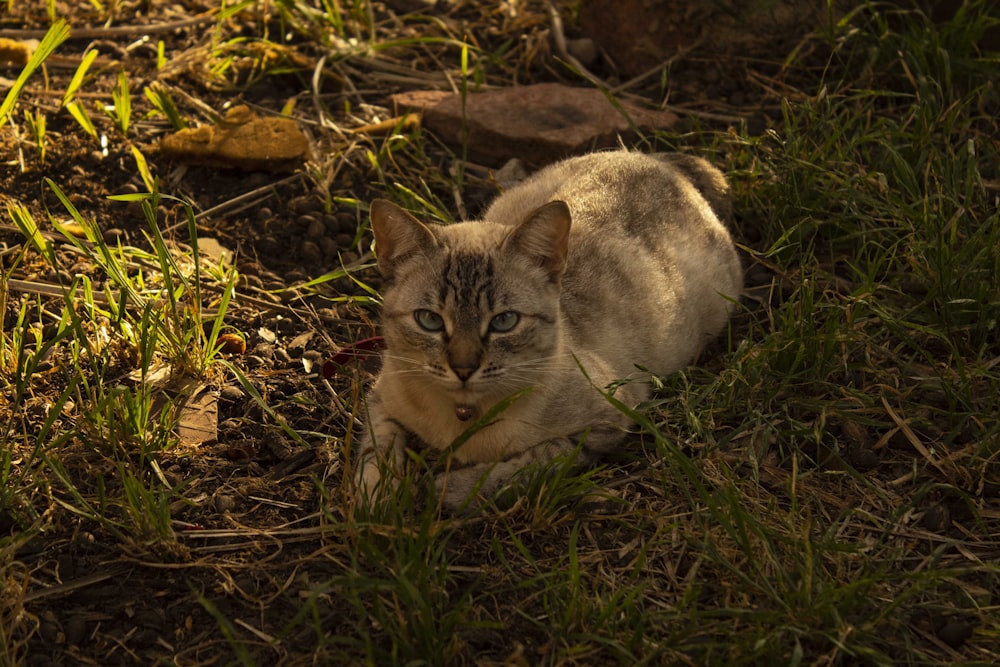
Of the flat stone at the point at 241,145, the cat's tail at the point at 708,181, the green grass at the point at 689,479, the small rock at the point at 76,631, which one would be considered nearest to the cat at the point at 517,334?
the green grass at the point at 689,479

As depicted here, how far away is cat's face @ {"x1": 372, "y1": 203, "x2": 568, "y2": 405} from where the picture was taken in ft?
11.4

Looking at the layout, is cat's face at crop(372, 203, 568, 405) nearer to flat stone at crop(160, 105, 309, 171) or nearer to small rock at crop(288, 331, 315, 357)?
small rock at crop(288, 331, 315, 357)

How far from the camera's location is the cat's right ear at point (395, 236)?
360 cm

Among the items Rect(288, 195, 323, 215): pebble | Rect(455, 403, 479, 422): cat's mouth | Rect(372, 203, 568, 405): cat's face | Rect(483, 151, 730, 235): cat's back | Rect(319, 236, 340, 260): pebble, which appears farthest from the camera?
Rect(288, 195, 323, 215): pebble

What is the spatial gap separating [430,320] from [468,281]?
0.19 m

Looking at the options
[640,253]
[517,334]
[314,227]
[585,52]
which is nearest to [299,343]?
[314,227]

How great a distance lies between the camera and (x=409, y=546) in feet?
9.91

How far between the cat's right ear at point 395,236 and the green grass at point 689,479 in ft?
1.49

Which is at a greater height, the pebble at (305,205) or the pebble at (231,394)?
the pebble at (305,205)

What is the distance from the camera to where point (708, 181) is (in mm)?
Result: 4887

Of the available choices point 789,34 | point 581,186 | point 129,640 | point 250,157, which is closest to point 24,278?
point 250,157

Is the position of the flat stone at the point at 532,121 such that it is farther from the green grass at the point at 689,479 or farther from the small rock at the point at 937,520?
the small rock at the point at 937,520

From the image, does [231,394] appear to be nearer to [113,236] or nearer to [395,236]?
[395,236]

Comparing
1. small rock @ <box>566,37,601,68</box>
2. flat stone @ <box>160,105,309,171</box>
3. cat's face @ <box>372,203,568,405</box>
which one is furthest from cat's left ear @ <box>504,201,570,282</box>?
small rock @ <box>566,37,601,68</box>
